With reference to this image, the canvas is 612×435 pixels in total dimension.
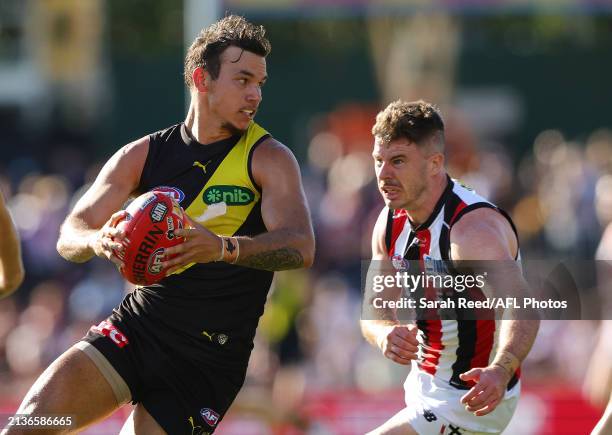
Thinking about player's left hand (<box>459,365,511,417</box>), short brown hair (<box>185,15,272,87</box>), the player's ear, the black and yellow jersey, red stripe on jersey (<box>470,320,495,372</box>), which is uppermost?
short brown hair (<box>185,15,272,87</box>)

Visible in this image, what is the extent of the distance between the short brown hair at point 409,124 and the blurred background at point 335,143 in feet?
10.3

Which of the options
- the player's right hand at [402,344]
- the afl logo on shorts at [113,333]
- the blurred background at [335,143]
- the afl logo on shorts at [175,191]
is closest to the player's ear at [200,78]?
the afl logo on shorts at [175,191]

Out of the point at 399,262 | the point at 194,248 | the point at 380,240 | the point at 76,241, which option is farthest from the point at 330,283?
the point at 194,248

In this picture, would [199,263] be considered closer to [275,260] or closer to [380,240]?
[275,260]

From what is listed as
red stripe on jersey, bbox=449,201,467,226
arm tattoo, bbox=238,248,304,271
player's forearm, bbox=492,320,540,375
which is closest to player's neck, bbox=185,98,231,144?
arm tattoo, bbox=238,248,304,271

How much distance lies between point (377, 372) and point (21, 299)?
465 cm

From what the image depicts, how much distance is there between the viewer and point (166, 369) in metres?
6.52

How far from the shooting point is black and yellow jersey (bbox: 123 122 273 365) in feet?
21.5

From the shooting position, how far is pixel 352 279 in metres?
13.6

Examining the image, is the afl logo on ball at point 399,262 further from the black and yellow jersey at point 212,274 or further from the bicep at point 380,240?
the black and yellow jersey at point 212,274

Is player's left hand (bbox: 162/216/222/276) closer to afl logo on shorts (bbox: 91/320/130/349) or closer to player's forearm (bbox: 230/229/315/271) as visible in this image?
player's forearm (bbox: 230/229/315/271)

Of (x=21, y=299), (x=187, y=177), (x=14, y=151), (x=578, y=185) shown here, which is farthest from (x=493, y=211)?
(x=14, y=151)

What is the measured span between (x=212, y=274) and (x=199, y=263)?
0.12 metres

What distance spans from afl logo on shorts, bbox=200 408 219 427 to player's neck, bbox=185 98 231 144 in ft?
4.85
